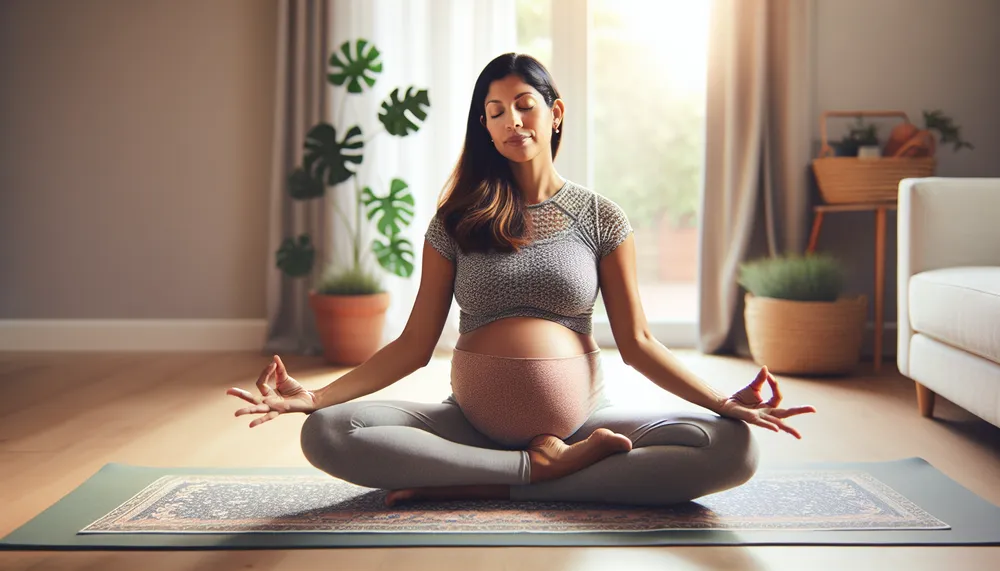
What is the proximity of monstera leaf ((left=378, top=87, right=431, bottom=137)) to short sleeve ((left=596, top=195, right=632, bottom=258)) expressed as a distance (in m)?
2.07

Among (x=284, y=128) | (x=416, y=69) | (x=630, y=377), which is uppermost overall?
(x=416, y=69)

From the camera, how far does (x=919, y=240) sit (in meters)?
2.76

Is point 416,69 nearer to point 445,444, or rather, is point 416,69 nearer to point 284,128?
point 284,128

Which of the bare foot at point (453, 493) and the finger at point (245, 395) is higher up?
the finger at point (245, 395)

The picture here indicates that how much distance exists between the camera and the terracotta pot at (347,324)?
12.7 ft

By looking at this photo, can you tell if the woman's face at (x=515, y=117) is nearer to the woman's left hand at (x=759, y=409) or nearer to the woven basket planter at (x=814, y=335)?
the woman's left hand at (x=759, y=409)

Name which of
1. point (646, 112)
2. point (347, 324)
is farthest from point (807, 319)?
point (347, 324)

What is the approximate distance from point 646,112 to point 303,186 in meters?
1.63

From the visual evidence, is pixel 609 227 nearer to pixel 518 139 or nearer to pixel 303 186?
pixel 518 139

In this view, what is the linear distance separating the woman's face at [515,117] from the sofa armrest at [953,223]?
144 centimetres

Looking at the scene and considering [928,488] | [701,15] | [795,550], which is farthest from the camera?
[701,15]

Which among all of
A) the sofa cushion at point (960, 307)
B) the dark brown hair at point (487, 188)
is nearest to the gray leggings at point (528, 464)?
→ the dark brown hair at point (487, 188)

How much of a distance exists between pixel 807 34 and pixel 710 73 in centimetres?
44

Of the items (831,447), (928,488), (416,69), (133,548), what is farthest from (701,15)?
(133,548)
